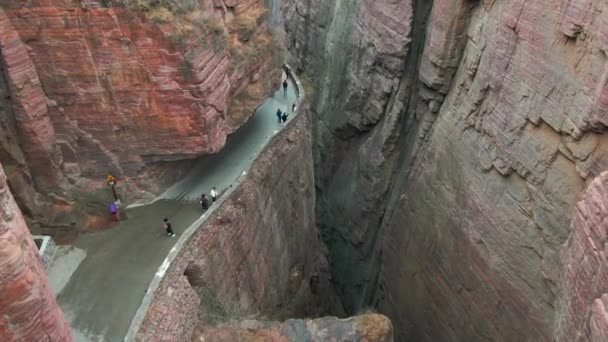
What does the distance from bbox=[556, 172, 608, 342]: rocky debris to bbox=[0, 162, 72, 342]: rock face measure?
34.3ft

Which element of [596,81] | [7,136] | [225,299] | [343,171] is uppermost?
[596,81]

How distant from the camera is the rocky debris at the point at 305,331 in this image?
15266 mm

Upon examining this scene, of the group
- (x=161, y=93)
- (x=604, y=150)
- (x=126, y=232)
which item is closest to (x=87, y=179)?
(x=126, y=232)

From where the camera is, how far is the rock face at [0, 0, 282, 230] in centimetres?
1584

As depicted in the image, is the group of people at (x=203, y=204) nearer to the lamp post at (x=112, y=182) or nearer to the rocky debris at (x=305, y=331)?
the lamp post at (x=112, y=182)

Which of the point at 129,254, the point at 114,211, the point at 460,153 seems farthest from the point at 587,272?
the point at 114,211

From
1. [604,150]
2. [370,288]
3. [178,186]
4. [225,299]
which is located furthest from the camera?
[370,288]

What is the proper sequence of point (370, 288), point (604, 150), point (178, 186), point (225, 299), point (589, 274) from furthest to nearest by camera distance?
1. point (370, 288)
2. point (178, 186)
3. point (225, 299)
4. point (604, 150)
5. point (589, 274)

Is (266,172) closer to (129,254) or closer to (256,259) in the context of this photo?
(256,259)

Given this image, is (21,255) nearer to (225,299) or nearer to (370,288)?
(225,299)

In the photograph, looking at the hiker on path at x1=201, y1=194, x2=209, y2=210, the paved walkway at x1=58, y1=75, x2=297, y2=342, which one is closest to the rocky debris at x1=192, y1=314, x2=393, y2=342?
the paved walkway at x1=58, y1=75, x2=297, y2=342

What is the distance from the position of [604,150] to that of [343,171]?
18529 mm

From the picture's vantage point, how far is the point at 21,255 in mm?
9508

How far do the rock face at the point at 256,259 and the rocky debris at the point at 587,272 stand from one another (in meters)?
8.95
